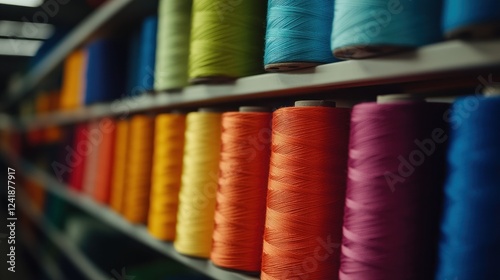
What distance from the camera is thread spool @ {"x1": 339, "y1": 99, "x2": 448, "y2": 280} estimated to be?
0.64 meters

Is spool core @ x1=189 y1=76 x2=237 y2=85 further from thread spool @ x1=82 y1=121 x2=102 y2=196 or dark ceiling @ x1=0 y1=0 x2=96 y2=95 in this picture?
dark ceiling @ x1=0 y1=0 x2=96 y2=95

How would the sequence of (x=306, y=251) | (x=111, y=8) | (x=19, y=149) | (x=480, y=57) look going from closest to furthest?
(x=480, y=57) < (x=306, y=251) < (x=111, y=8) < (x=19, y=149)

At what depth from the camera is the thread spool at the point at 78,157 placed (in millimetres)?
2193

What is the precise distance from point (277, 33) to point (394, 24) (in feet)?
0.79

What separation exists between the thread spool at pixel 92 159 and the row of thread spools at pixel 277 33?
0.31 meters

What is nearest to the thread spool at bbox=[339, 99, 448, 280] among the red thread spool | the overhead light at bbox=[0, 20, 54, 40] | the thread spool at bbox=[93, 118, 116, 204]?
the thread spool at bbox=[93, 118, 116, 204]

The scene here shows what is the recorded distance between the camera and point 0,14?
4.02m

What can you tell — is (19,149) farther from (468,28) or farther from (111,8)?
(468,28)

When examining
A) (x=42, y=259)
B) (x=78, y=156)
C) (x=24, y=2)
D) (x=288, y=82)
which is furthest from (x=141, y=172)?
(x=24, y=2)

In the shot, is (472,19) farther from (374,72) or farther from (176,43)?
(176,43)

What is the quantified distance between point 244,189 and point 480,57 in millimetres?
537

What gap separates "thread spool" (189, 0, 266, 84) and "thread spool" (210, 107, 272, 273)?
107mm

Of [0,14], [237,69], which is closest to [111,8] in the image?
[237,69]

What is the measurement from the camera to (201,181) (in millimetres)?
1093
